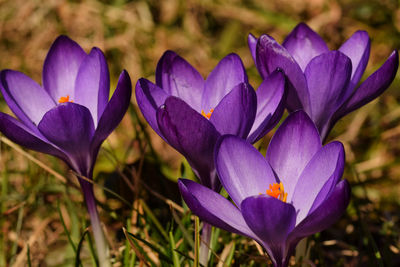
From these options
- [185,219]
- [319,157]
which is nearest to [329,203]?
[319,157]

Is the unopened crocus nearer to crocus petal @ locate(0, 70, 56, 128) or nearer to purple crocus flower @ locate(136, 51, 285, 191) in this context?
crocus petal @ locate(0, 70, 56, 128)

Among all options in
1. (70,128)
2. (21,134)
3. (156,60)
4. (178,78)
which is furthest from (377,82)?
(156,60)

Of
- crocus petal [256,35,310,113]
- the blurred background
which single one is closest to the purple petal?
crocus petal [256,35,310,113]

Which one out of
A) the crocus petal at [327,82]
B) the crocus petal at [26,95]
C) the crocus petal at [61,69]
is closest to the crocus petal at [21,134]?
the crocus petal at [26,95]

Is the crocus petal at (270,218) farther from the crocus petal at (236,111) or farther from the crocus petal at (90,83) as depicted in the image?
the crocus petal at (90,83)

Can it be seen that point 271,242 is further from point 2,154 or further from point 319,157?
point 2,154

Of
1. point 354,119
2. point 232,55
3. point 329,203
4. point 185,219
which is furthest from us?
point 354,119
